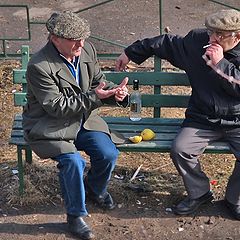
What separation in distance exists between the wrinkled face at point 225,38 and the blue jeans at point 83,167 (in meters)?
1.05

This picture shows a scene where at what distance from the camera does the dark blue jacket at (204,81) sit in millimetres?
4871

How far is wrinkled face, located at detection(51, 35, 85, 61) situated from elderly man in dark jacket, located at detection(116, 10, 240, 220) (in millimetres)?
799

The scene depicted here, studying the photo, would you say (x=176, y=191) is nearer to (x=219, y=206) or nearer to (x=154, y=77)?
(x=219, y=206)

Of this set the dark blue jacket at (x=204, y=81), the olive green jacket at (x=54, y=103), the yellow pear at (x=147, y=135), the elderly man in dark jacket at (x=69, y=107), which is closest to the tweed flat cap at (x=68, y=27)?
the elderly man in dark jacket at (x=69, y=107)

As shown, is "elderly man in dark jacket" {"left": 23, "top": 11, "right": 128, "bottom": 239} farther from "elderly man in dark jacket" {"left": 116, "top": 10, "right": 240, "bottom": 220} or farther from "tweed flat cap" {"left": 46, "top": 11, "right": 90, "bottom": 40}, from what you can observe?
"elderly man in dark jacket" {"left": 116, "top": 10, "right": 240, "bottom": 220}

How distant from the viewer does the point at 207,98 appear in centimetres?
496

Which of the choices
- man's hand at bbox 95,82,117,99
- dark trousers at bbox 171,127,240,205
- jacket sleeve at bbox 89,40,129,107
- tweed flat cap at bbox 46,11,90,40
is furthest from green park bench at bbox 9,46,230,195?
tweed flat cap at bbox 46,11,90,40

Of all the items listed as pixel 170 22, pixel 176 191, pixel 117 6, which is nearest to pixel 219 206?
pixel 176 191

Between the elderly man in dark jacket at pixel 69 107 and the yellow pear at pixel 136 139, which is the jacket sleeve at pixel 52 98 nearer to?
the elderly man in dark jacket at pixel 69 107

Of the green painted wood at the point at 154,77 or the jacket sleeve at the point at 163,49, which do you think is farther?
the green painted wood at the point at 154,77

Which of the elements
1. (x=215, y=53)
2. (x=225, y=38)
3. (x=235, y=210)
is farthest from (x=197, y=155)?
(x=225, y=38)

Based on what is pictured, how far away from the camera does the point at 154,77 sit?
17.9 ft

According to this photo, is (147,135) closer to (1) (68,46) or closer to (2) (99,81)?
(2) (99,81)

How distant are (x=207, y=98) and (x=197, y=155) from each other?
42 centimetres
